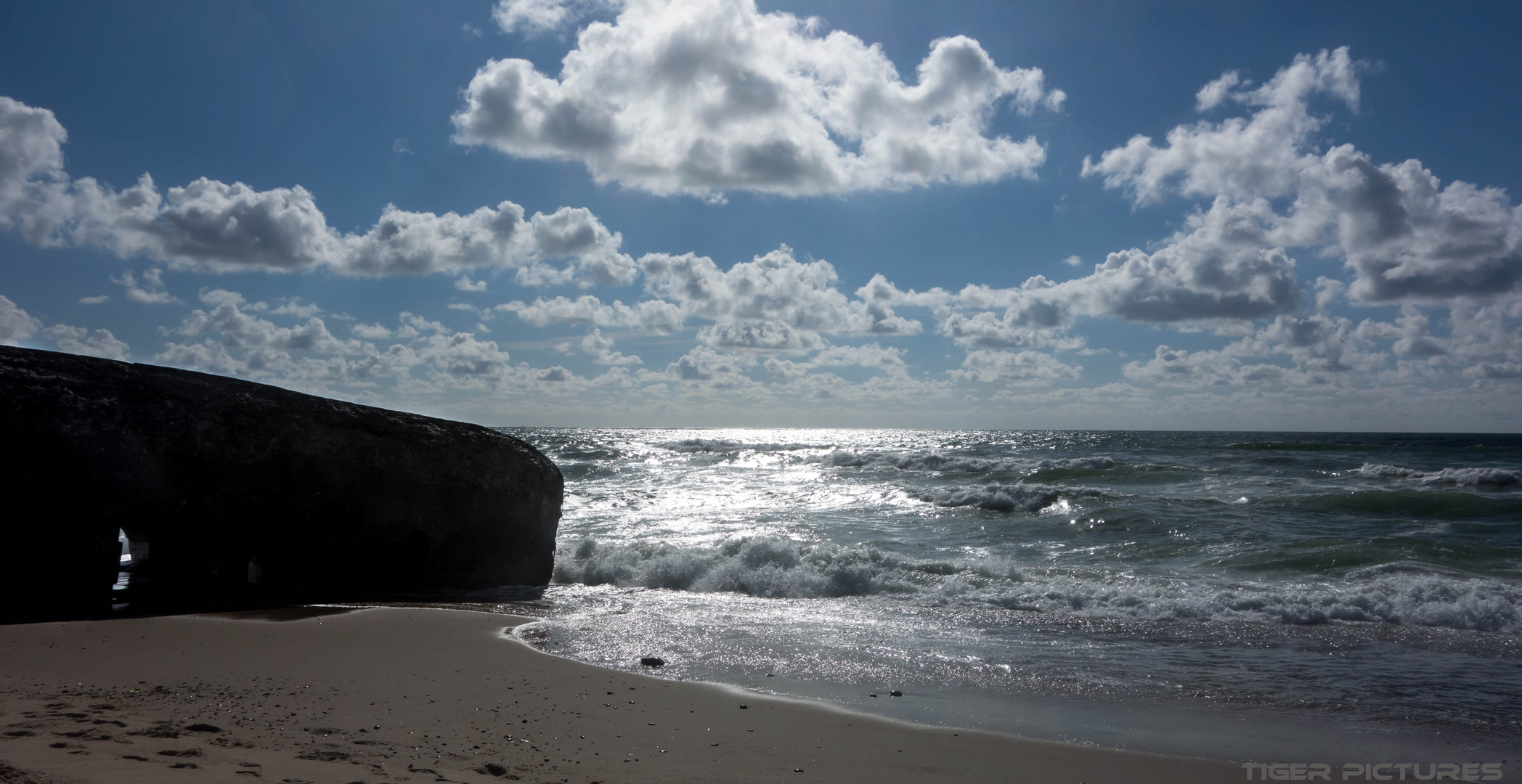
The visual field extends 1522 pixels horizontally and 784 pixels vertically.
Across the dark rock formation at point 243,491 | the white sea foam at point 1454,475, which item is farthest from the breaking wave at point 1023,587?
the white sea foam at point 1454,475

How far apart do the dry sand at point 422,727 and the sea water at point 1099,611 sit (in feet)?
1.80

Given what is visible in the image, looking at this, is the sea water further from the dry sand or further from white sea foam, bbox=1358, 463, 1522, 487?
white sea foam, bbox=1358, 463, 1522, 487

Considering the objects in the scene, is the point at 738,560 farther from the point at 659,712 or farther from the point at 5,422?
the point at 5,422

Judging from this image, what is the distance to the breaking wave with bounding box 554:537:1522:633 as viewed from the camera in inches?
356

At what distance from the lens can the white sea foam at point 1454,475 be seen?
24609 mm

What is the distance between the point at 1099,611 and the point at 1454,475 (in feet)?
80.6

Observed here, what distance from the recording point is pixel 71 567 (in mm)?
8031

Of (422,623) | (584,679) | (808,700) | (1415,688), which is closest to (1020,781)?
(808,700)

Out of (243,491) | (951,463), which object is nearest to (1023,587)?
(243,491)

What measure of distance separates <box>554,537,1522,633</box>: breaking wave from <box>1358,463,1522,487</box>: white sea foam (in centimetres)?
1914

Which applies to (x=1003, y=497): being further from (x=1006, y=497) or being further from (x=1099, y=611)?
(x=1099, y=611)

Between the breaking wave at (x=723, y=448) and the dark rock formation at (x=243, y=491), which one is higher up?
the dark rock formation at (x=243, y=491)

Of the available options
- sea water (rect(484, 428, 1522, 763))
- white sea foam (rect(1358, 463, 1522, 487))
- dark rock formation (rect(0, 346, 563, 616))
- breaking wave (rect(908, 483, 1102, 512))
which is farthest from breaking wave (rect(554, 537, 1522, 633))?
white sea foam (rect(1358, 463, 1522, 487))

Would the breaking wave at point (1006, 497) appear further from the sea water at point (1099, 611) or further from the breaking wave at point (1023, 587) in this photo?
the breaking wave at point (1023, 587)
